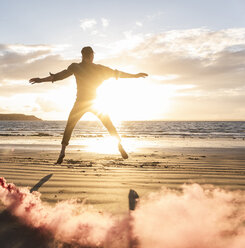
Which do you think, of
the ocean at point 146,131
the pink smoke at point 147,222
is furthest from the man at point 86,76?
the ocean at point 146,131

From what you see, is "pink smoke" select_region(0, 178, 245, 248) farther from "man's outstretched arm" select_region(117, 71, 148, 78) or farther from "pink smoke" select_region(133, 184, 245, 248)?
"man's outstretched arm" select_region(117, 71, 148, 78)

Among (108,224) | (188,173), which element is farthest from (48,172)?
(108,224)

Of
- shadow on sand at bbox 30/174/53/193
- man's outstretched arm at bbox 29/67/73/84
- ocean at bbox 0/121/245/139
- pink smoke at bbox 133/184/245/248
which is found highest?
man's outstretched arm at bbox 29/67/73/84

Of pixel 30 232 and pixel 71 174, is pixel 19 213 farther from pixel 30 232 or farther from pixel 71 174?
pixel 71 174

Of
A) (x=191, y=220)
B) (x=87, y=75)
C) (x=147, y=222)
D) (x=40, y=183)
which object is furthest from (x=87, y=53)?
(x=191, y=220)

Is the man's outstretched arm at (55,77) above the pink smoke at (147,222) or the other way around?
above

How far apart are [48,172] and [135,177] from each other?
1.91 meters

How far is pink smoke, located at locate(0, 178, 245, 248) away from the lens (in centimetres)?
223

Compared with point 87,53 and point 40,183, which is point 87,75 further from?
point 40,183

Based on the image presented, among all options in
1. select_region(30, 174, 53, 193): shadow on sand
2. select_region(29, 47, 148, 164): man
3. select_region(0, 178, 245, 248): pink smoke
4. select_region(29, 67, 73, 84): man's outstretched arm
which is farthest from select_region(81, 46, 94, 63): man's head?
select_region(0, 178, 245, 248): pink smoke

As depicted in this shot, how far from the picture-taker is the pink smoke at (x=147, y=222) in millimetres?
2229

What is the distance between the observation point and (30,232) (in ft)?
7.93

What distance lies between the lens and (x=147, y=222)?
2.60m

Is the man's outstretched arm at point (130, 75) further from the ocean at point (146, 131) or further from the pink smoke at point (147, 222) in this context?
the ocean at point (146, 131)
